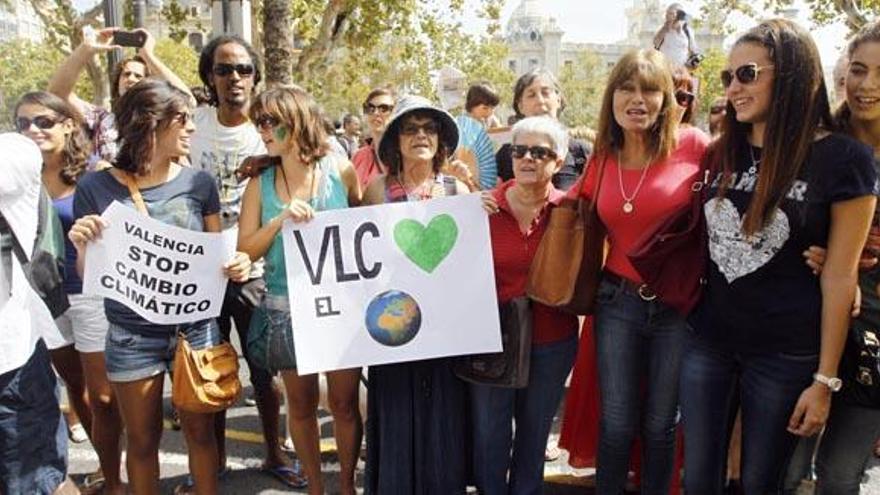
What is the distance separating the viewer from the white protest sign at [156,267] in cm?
280

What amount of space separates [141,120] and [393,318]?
1.30 meters

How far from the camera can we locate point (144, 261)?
9.36 feet

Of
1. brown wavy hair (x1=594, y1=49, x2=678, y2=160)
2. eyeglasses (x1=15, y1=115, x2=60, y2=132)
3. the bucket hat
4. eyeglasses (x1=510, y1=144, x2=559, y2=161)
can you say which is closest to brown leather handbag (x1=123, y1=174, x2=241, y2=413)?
eyeglasses (x1=15, y1=115, x2=60, y2=132)

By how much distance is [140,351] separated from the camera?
2.86 meters

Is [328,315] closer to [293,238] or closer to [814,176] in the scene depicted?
[293,238]

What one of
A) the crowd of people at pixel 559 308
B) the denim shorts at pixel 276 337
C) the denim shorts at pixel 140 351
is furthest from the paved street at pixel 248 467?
the denim shorts at pixel 140 351

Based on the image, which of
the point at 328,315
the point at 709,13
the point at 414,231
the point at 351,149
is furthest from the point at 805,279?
the point at 709,13

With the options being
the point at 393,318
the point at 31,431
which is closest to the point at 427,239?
the point at 393,318

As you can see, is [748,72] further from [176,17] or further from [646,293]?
[176,17]

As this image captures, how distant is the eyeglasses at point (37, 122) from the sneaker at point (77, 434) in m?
2.04

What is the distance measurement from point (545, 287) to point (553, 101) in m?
2.22

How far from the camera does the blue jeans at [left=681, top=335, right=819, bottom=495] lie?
238 centimetres

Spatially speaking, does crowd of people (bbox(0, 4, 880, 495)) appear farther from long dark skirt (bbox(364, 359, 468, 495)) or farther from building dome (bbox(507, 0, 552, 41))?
building dome (bbox(507, 0, 552, 41))

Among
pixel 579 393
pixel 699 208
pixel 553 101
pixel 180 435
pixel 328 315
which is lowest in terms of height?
pixel 180 435
